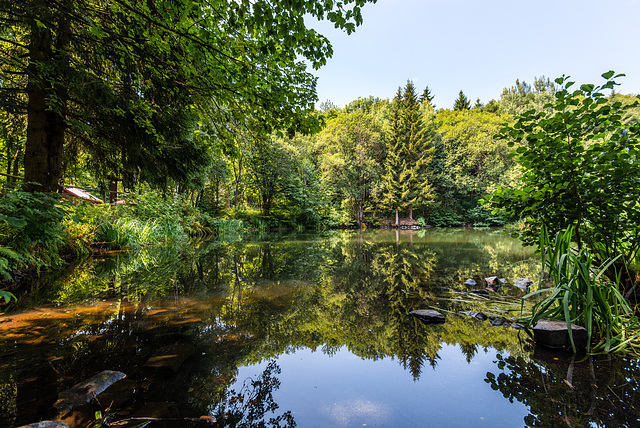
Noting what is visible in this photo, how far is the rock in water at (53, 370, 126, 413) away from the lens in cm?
134

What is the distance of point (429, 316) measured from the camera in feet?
8.63

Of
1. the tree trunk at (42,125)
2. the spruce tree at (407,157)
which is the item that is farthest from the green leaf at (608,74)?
the spruce tree at (407,157)

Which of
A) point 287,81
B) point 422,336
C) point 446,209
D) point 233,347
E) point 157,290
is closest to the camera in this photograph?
point 233,347

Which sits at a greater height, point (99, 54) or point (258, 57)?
point (99, 54)

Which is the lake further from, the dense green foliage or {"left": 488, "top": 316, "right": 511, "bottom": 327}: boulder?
the dense green foliage

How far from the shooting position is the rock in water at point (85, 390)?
1336 millimetres

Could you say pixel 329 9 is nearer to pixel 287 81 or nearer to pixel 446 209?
pixel 287 81

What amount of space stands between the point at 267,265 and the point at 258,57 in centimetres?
408

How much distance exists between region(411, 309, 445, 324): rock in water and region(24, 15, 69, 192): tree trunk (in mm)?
5002

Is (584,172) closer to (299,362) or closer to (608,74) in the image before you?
(608,74)

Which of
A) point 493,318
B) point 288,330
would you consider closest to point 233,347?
point 288,330

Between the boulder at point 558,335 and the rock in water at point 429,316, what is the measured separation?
29.7 inches

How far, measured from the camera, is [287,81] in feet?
9.78

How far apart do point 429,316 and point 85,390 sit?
271 centimetres
